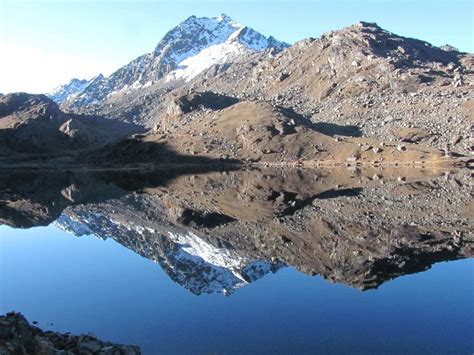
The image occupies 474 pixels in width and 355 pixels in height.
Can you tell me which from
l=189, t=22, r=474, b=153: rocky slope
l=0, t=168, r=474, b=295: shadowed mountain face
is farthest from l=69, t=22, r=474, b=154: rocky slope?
l=0, t=168, r=474, b=295: shadowed mountain face

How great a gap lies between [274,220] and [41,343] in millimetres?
39244

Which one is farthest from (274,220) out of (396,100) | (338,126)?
(396,100)

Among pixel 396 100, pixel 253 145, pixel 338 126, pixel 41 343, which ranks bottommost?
pixel 41 343

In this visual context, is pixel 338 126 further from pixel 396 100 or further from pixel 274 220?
pixel 274 220

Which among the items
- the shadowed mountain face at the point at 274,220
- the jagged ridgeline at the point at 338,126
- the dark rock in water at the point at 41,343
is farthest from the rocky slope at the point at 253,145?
the dark rock in water at the point at 41,343

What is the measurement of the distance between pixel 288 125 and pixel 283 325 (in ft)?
389

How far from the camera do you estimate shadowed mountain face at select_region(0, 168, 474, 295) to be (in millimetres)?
39094

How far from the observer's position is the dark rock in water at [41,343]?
1922 centimetres

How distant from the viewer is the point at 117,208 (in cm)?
7400

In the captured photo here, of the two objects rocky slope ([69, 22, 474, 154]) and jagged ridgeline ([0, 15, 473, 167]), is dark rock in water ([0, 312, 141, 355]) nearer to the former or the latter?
jagged ridgeline ([0, 15, 473, 167])

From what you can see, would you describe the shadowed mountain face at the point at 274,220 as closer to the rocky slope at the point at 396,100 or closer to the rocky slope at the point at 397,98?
the rocky slope at the point at 396,100

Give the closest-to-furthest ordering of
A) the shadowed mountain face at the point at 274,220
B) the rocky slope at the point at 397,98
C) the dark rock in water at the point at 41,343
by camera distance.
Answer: the dark rock in water at the point at 41,343 → the shadowed mountain face at the point at 274,220 → the rocky slope at the point at 397,98

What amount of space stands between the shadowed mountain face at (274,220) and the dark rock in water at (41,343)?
471 inches

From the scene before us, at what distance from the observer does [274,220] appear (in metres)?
57.6
